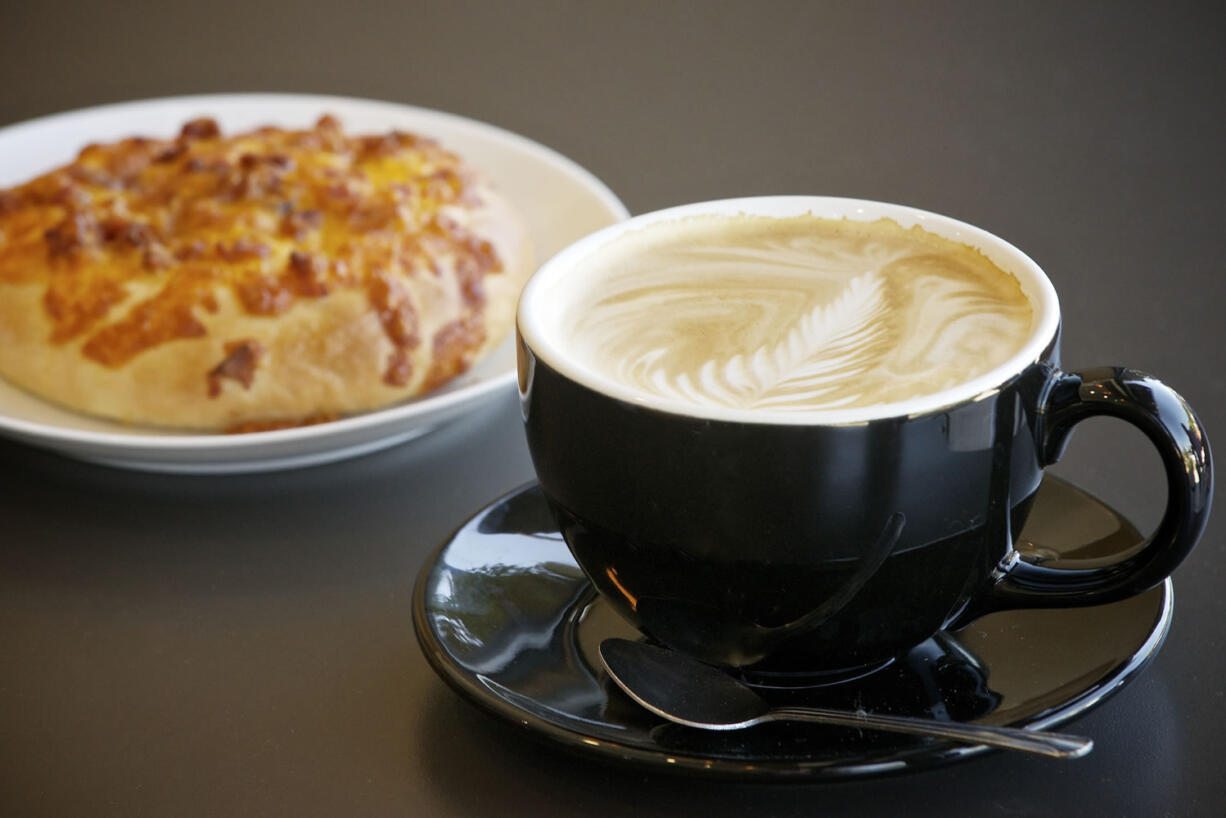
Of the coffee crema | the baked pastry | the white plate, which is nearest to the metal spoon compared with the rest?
the coffee crema

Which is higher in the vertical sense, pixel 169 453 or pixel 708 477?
pixel 708 477

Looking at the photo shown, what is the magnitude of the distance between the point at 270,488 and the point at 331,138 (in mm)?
555

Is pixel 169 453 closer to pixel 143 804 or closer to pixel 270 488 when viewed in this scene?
pixel 270 488

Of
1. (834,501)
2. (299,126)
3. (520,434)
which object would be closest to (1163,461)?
(834,501)

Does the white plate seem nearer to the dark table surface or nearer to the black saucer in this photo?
the dark table surface

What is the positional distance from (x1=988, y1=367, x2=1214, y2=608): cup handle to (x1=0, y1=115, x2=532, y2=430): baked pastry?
2.28 feet

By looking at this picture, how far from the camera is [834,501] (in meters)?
0.74

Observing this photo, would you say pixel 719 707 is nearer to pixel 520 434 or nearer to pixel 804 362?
pixel 804 362

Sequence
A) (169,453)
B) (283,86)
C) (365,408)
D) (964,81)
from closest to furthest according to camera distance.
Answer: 1. (169,453)
2. (365,408)
3. (964,81)
4. (283,86)

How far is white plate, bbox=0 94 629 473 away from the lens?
118cm

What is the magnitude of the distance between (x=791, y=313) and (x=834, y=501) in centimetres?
21

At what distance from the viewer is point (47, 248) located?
4.61 feet

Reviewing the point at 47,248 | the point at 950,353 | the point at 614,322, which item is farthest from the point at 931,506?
the point at 47,248

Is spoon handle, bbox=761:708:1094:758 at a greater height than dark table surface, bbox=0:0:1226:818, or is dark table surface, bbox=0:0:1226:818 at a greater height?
spoon handle, bbox=761:708:1094:758
